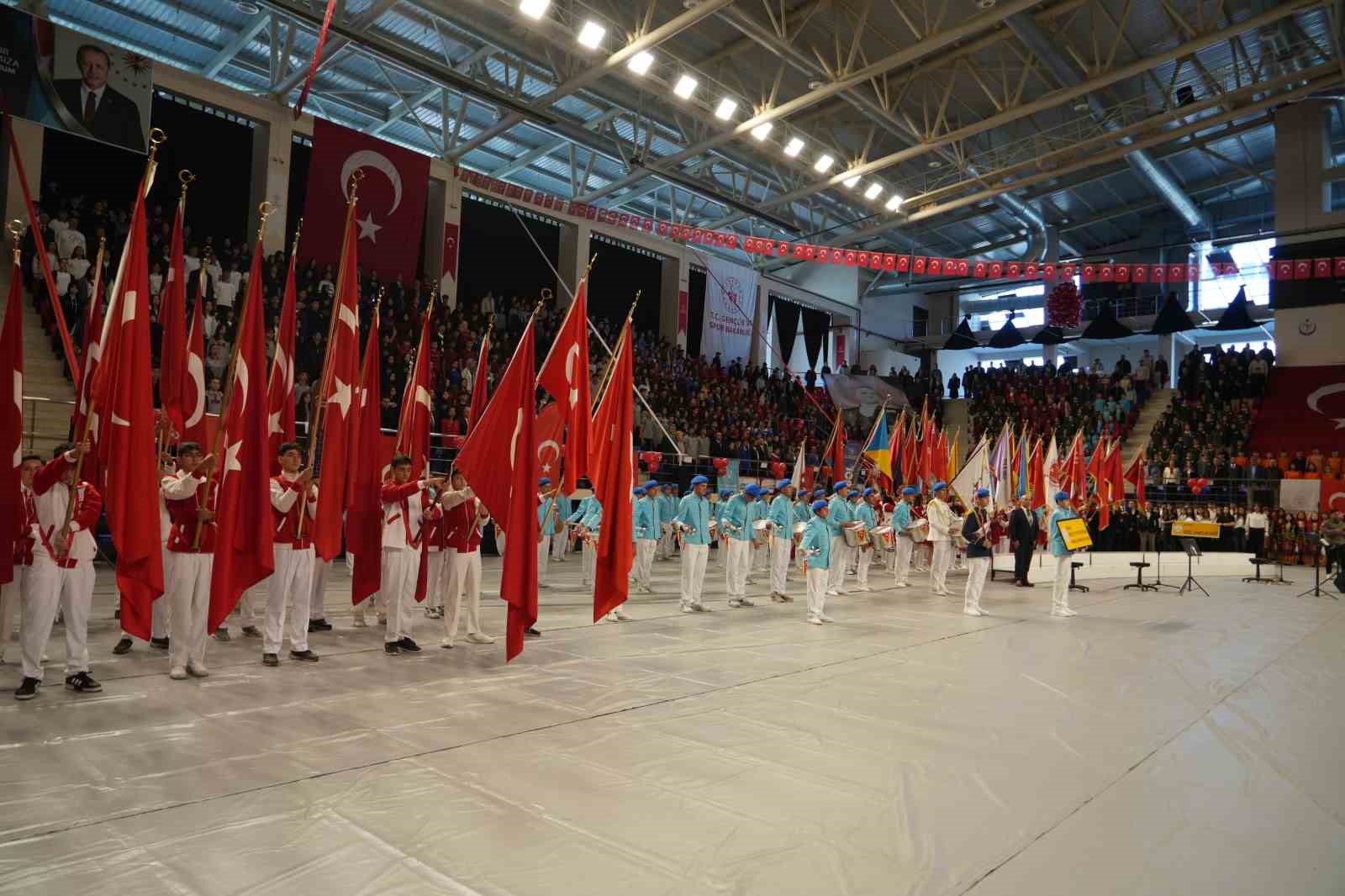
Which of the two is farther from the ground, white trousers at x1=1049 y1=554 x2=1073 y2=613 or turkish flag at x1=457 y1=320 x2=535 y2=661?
turkish flag at x1=457 y1=320 x2=535 y2=661

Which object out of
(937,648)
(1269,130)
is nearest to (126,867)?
(937,648)

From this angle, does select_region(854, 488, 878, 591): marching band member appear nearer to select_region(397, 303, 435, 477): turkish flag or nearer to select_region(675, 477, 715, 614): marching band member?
select_region(675, 477, 715, 614): marching band member

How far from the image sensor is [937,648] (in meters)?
10.5

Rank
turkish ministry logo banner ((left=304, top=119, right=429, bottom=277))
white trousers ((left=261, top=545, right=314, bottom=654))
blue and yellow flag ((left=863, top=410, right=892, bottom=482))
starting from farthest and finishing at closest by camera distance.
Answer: turkish ministry logo banner ((left=304, top=119, right=429, bottom=277))
blue and yellow flag ((left=863, top=410, right=892, bottom=482))
white trousers ((left=261, top=545, right=314, bottom=654))

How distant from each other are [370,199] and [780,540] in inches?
602

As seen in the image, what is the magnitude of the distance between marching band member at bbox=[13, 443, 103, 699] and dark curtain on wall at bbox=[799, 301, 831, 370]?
111 feet

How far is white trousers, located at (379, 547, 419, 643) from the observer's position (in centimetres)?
895

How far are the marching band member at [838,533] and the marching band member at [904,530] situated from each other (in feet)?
6.90

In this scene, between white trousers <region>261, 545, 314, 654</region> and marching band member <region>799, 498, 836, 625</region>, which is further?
marching band member <region>799, 498, 836, 625</region>

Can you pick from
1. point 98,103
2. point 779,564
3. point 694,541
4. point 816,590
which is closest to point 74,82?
point 98,103

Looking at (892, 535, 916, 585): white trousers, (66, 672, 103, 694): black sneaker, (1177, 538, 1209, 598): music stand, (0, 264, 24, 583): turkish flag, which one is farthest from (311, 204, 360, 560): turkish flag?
(1177, 538, 1209, 598): music stand

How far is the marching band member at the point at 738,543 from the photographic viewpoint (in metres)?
14.5

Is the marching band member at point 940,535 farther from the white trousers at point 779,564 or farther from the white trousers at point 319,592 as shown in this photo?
the white trousers at point 319,592

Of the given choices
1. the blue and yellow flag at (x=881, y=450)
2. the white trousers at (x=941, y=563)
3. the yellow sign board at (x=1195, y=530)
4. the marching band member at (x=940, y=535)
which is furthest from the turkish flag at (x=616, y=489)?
the yellow sign board at (x=1195, y=530)
